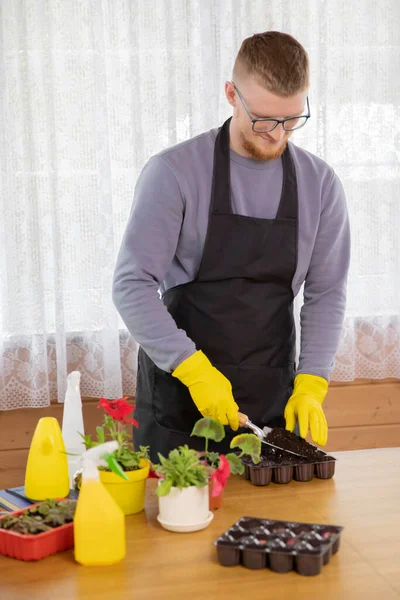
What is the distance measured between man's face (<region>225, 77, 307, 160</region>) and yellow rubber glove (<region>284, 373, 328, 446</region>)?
0.63m

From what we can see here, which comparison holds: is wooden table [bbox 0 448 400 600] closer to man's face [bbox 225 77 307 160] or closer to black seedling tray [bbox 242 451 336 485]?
black seedling tray [bbox 242 451 336 485]

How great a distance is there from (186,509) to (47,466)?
1.06 ft

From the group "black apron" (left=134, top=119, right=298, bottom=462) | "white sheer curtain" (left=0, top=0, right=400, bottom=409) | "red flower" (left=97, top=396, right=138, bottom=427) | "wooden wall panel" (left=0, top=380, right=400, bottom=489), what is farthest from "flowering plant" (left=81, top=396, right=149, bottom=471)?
"wooden wall panel" (left=0, top=380, right=400, bottom=489)

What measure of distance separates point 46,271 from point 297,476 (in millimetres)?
1597

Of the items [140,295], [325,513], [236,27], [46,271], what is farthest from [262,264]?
[236,27]

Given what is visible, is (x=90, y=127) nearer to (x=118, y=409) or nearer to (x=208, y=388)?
(x=208, y=388)

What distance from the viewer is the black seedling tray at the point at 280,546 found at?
1.28 metres

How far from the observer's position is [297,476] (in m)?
1.77

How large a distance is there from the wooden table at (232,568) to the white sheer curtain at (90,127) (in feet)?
4.85

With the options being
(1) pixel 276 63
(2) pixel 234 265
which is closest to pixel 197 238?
(2) pixel 234 265

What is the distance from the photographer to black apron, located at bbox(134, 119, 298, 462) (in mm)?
2119

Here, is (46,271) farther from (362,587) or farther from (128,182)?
(362,587)

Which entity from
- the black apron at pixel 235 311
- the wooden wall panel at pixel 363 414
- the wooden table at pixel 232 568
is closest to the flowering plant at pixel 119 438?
the wooden table at pixel 232 568

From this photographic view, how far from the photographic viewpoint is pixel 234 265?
2115 millimetres
